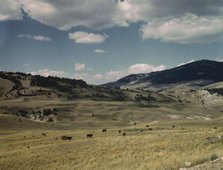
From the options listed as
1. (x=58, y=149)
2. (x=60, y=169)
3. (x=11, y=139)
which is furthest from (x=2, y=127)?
(x=60, y=169)

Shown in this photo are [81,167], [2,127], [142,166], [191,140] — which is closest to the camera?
[142,166]

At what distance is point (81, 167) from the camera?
4109 cm

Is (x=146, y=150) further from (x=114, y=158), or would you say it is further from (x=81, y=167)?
(x=81, y=167)

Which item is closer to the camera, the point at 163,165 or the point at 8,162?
the point at 163,165

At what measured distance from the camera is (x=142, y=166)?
34.6 meters

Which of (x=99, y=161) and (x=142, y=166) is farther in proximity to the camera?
(x=99, y=161)

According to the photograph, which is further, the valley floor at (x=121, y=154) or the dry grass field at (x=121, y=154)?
the dry grass field at (x=121, y=154)

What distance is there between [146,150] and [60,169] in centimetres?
887

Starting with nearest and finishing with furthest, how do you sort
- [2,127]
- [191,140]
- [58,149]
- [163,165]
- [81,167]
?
[163,165] < [81,167] < [191,140] < [58,149] < [2,127]

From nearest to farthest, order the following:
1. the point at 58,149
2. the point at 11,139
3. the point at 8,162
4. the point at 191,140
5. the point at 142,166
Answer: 1. the point at 142,166
2. the point at 191,140
3. the point at 8,162
4. the point at 58,149
5. the point at 11,139

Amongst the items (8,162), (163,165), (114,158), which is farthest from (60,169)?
(163,165)

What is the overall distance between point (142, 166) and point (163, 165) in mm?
2862

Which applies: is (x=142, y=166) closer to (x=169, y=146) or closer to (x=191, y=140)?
(x=169, y=146)

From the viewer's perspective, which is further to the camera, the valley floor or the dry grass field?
the dry grass field
